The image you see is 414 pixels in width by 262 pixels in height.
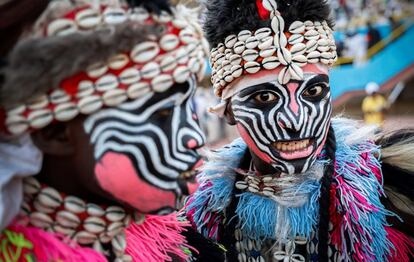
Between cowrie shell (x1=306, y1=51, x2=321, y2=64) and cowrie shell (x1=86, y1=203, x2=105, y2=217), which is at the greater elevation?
Result: cowrie shell (x1=306, y1=51, x2=321, y2=64)

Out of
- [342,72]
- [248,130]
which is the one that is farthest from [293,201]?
[342,72]

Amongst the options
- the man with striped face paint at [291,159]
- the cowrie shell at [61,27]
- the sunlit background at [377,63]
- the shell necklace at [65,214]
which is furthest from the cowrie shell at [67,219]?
the sunlit background at [377,63]

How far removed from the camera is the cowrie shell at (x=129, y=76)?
4.05 ft

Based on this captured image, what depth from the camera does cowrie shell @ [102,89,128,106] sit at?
1.23 meters

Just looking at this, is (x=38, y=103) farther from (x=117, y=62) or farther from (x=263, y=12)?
(x=263, y=12)

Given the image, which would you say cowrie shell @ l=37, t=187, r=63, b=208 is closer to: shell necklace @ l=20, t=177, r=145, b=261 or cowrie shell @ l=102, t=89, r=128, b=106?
shell necklace @ l=20, t=177, r=145, b=261

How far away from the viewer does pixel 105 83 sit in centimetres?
122

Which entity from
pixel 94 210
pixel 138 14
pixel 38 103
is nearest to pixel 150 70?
pixel 138 14

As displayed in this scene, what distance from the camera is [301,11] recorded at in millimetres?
2068

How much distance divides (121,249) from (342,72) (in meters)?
11.2

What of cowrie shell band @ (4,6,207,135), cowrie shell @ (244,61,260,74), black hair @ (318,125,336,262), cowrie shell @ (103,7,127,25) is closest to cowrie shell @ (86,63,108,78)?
cowrie shell band @ (4,6,207,135)

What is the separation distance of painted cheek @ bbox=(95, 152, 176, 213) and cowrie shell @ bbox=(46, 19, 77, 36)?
297 mm

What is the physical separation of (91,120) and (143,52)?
8.0 inches

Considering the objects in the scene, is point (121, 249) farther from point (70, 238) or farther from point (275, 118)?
point (275, 118)
